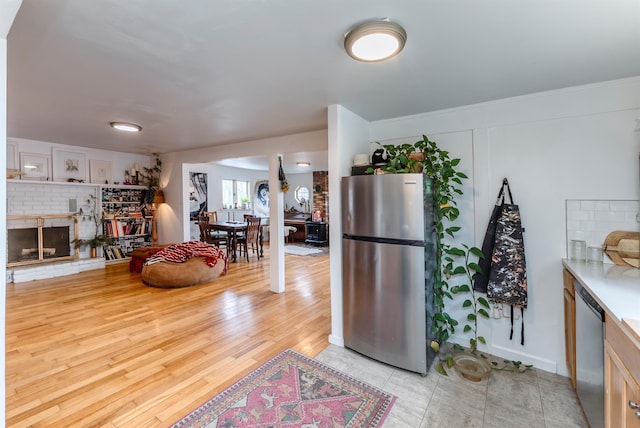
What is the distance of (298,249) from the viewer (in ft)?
24.7

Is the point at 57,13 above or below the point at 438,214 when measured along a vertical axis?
above

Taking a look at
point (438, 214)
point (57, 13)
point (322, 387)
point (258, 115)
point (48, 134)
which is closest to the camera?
point (57, 13)

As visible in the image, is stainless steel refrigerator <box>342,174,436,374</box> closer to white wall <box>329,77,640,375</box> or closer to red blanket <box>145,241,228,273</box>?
white wall <box>329,77,640,375</box>

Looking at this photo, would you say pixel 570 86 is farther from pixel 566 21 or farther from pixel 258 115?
pixel 258 115

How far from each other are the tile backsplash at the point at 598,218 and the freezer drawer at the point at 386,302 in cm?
117

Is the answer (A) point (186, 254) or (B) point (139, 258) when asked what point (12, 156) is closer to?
(B) point (139, 258)

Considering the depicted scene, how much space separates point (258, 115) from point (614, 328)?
2982mm

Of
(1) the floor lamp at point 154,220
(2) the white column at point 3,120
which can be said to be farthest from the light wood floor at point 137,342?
(1) the floor lamp at point 154,220

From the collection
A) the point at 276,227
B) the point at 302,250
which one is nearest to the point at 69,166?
the point at 276,227

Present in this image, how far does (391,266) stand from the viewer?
87.5 inches

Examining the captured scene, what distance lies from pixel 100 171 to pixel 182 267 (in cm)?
285

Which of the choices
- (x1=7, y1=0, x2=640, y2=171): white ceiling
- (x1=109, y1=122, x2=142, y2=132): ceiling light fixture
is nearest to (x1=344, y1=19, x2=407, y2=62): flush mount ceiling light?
(x1=7, y1=0, x2=640, y2=171): white ceiling

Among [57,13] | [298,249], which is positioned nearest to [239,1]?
[57,13]

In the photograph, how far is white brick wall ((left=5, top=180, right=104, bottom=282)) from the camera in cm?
437
